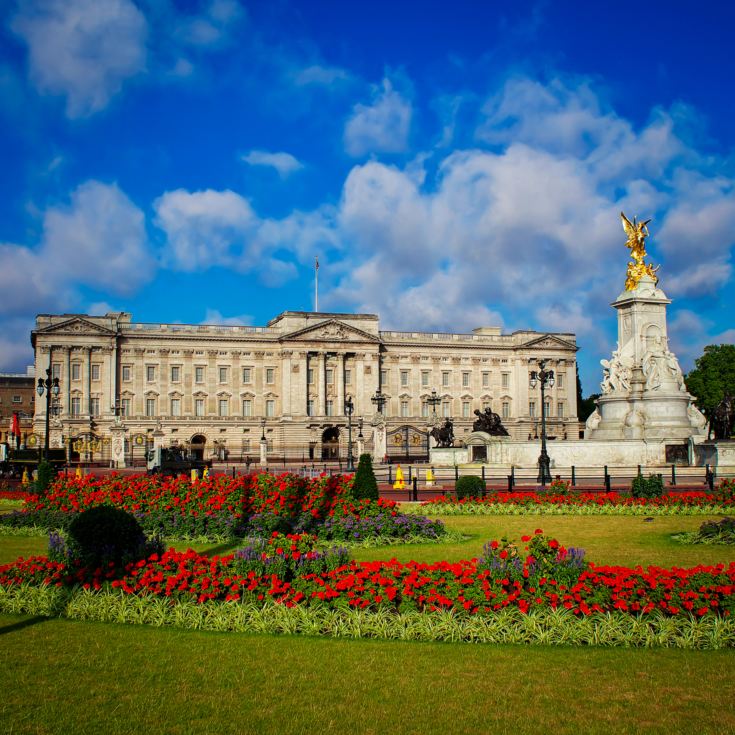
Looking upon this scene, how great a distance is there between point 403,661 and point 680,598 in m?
3.51

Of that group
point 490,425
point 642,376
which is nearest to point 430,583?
point 642,376

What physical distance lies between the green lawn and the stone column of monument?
33.1 m

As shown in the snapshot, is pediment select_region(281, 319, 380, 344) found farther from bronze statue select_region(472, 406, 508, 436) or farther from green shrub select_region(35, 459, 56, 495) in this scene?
green shrub select_region(35, 459, 56, 495)

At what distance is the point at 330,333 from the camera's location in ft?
307

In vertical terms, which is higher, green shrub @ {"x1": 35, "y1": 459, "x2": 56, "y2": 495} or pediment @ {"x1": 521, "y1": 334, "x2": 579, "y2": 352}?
pediment @ {"x1": 521, "y1": 334, "x2": 579, "y2": 352}

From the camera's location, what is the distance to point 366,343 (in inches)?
3738

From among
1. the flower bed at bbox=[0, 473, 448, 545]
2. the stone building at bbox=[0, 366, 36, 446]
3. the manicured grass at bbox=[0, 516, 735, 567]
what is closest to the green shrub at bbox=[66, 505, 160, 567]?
the manicured grass at bbox=[0, 516, 735, 567]

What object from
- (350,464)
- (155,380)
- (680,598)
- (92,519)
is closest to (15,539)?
(92,519)

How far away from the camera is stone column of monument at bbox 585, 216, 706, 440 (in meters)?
40.6

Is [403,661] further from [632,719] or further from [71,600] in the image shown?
[71,600]

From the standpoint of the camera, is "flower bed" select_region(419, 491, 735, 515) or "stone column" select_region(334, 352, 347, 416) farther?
"stone column" select_region(334, 352, 347, 416)

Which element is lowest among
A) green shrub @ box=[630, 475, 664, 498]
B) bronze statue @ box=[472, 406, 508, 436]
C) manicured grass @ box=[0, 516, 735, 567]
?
manicured grass @ box=[0, 516, 735, 567]

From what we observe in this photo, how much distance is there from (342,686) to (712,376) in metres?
94.6

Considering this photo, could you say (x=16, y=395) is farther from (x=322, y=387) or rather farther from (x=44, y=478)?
(x=44, y=478)
